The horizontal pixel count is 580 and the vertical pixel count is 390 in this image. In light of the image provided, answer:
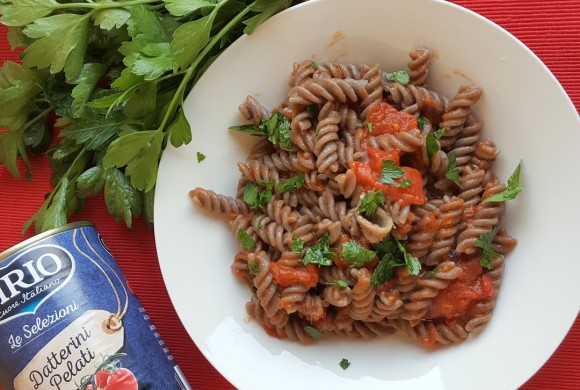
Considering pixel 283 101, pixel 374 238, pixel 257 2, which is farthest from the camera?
pixel 283 101

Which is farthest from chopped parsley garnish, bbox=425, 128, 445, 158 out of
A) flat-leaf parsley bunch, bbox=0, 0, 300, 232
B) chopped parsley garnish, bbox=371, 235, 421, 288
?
flat-leaf parsley bunch, bbox=0, 0, 300, 232

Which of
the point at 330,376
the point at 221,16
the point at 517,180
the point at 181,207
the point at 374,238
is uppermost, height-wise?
the point at 221,16

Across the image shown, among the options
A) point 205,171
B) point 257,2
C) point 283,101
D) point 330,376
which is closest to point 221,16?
point 257,2

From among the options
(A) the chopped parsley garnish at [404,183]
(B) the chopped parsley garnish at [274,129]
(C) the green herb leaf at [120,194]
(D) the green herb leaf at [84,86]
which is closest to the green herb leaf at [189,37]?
(B) the chopped parsley garnish at [274,129]

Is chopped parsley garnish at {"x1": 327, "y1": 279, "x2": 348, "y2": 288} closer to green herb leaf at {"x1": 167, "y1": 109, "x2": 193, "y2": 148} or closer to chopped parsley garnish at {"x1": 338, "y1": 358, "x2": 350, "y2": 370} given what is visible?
chopped parsley garnish at {"x1": 338, "y1": 358, "x2": 350, "y2": 370}

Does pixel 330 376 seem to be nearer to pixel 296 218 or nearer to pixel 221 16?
pixel 296 218

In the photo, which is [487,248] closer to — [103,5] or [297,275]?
[297,275]

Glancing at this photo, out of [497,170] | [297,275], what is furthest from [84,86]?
[497,170]
